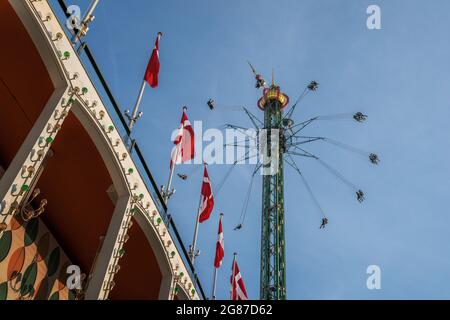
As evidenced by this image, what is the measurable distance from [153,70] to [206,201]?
690cm

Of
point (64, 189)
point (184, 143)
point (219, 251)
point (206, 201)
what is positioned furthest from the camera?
point (219, 251)

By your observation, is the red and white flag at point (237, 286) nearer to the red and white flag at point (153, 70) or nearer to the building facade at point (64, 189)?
the building facade at point (64, 189)

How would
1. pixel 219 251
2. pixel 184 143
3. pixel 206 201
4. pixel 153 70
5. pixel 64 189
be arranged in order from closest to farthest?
pixel 64 189 < pixel 153 70 < pixel 184 143 < pixel 206 201 < pixel 219 251

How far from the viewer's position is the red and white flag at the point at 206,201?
19.6 m

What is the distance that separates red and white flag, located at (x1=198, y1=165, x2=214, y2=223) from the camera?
1958 cm

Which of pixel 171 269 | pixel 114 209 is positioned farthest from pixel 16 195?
pixel 171 269

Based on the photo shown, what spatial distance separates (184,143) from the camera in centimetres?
1770

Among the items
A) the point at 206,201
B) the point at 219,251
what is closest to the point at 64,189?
the point at 206,201

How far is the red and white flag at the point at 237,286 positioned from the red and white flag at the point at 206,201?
432 cm

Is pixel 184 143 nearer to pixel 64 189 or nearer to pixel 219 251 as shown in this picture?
pixel 64 189

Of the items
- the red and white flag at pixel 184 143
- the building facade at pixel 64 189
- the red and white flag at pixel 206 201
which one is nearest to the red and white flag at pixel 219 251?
the red and white flag at pixel 206 201

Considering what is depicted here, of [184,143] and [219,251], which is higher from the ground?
[184,143]

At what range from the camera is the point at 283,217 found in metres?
25.0
